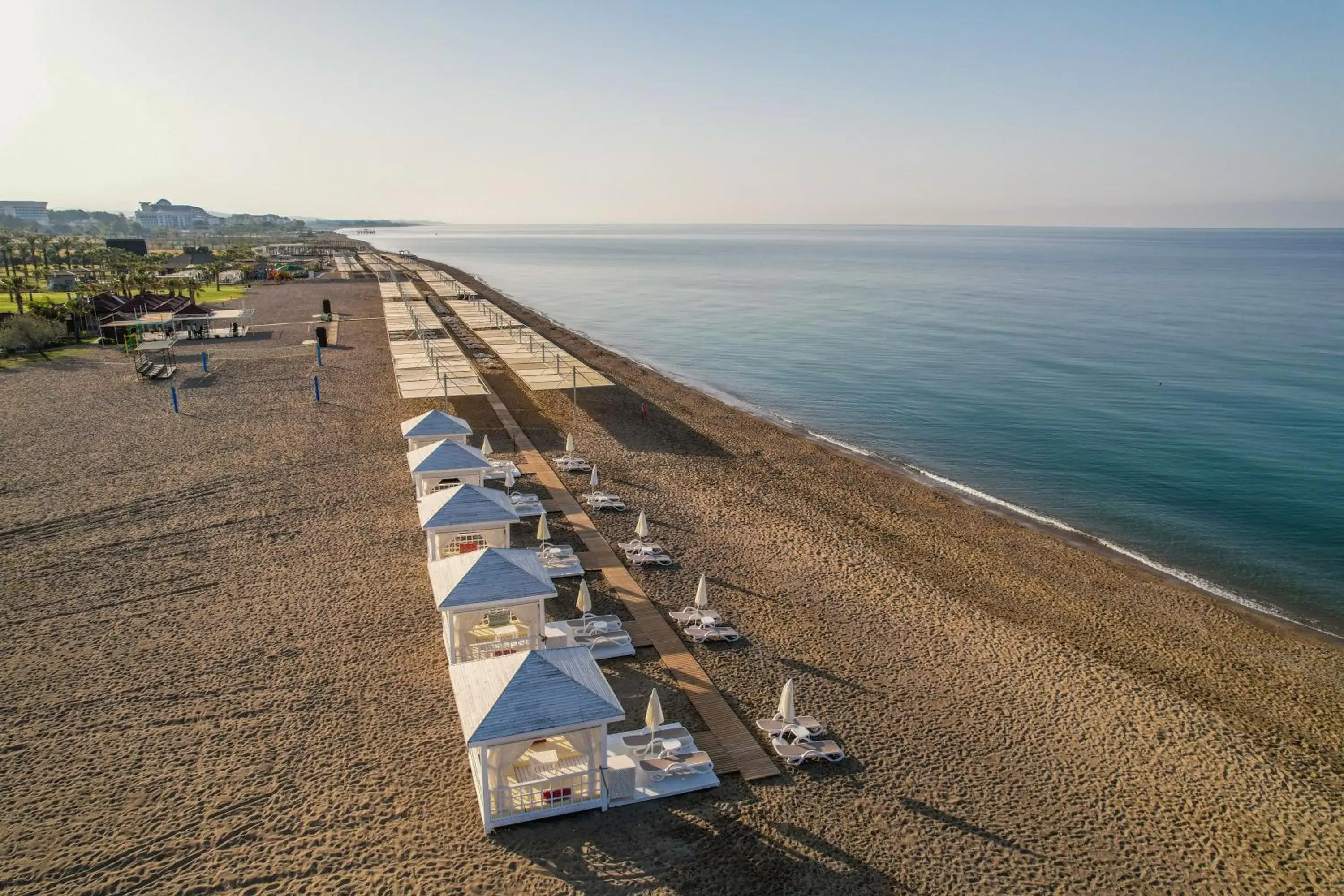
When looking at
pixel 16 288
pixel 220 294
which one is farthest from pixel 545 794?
pixel 220 294

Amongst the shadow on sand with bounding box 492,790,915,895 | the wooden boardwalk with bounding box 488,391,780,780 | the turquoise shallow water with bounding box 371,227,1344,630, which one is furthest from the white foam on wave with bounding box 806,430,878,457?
the shadow on sand with bounding box 492,790,915,895

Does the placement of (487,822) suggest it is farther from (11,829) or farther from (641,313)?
(641,313)

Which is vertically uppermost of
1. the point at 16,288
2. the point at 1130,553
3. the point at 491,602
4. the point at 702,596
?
the point at 16,288

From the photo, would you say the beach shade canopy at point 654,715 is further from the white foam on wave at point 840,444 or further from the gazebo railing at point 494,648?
the white foam on wave at point 840,444

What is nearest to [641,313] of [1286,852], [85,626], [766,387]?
[766,387]

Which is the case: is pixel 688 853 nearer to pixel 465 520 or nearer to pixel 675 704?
pixel 675 704

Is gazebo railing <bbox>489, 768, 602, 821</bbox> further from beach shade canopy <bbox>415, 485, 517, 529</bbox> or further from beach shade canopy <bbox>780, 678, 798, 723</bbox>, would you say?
beach shade canopy <bbox>415, 485, 517, 529</bbox>
